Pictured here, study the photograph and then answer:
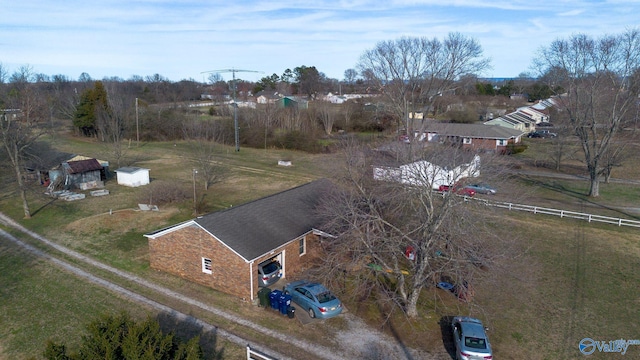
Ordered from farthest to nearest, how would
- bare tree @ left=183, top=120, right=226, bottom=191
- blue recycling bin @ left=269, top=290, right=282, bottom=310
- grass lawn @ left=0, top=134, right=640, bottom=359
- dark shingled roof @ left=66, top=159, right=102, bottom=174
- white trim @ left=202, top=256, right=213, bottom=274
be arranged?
1. bare tree @ left=183, top=120, right=226, bottom=191
2. dark shingled roof @ left=66, top=159, right=102, bottom=174
3. white trim @ left=202, top=256, right=213, bottom=274
4. blue recycling bin @ left=269, top=290, right=282, bottom=310
5. grass lawn @ left=0, top=134, right=640, bottom=359

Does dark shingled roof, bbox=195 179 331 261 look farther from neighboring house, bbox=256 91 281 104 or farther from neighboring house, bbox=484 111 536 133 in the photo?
neighboring house, bbox=256 91 281 104

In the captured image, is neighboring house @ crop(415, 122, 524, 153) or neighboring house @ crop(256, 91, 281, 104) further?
neighboring house @ crop(256, 91, 281, 104)

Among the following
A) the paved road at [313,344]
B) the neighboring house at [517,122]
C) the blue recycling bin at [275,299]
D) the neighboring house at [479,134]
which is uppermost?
the neighboring house at [517,122]

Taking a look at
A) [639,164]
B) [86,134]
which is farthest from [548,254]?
[86,134]

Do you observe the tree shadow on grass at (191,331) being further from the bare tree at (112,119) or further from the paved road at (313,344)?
the bare tree at (112,119)

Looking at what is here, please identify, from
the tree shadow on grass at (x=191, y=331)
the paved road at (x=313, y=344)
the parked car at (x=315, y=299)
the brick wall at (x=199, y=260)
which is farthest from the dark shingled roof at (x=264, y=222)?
the tree shadow on grass at (x=191, y=331)

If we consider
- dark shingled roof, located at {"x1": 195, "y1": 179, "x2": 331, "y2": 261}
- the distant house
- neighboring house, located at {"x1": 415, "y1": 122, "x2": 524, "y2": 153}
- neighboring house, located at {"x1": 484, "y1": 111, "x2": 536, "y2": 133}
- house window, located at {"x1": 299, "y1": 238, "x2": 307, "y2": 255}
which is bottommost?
house window, located at {"x1": 299, "y1": 238, "x2": 307, "y2": 255}

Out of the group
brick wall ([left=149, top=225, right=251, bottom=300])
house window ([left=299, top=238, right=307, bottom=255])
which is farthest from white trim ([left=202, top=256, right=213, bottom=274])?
house window ([left=299, top=238, right=307, bottom=255])

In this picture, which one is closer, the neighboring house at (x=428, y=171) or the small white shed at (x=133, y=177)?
the neighboring house at (x=428, y=171)
